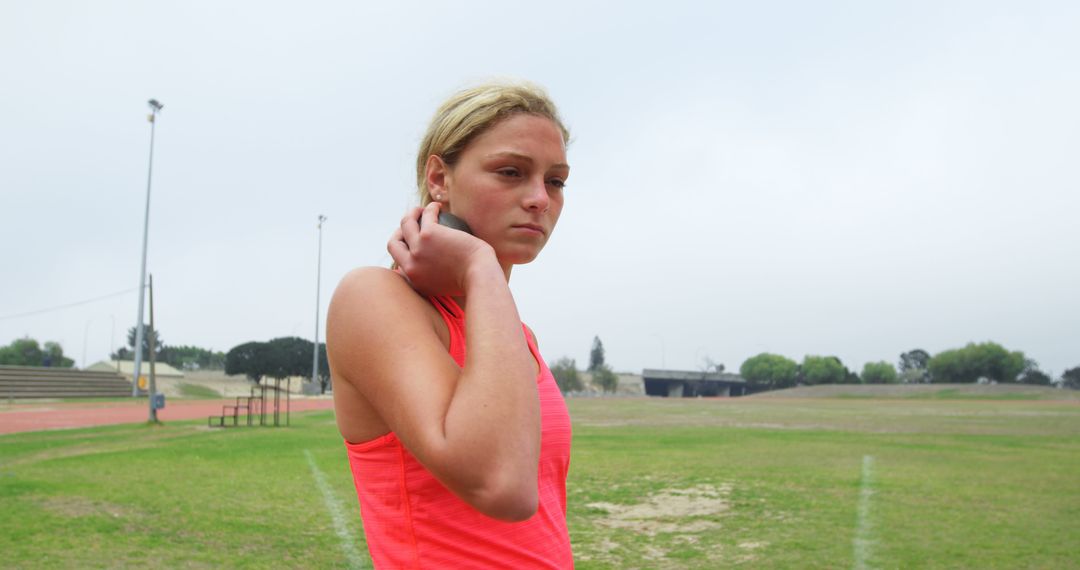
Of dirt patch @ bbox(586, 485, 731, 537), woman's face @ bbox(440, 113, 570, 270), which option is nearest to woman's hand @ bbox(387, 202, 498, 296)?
woman's face @ bbox(440, 113, 570, 270)

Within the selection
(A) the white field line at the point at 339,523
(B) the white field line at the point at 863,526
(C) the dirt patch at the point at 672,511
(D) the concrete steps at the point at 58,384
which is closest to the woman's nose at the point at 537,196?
(A) the white field line at the point at 339,523

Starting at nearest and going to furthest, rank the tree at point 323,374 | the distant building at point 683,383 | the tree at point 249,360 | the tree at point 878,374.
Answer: the tree at point 323,374, the tree at point 249,360, the distant building at point 683,383, the tree at point 878,374

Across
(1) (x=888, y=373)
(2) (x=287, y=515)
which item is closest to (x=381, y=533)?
(2) (x=287, y=515)

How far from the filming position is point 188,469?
44.1 feet

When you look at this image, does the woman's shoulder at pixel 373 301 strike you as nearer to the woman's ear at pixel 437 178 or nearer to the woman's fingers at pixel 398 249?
the woman's fingers at pixel 398 249

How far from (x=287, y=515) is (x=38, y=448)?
11.6m

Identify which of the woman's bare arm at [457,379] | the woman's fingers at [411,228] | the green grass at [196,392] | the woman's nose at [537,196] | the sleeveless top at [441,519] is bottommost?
the green grass at [196,392]

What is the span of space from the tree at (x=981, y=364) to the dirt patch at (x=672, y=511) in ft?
399

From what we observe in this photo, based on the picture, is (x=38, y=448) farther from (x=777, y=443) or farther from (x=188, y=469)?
(x=777, y=443)

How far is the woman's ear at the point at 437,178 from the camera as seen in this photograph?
1.52m

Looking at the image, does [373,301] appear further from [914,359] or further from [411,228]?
[914,359]

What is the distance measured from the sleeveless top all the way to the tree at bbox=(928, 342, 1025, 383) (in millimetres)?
130976

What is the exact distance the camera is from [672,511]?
31.3 ft

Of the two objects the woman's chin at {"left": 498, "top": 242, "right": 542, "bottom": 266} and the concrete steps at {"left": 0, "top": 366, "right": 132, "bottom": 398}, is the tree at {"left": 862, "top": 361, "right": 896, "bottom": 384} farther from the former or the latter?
the woman's chin at {"left": 498, "top": 242, "right": 542, "bottom": 266}
